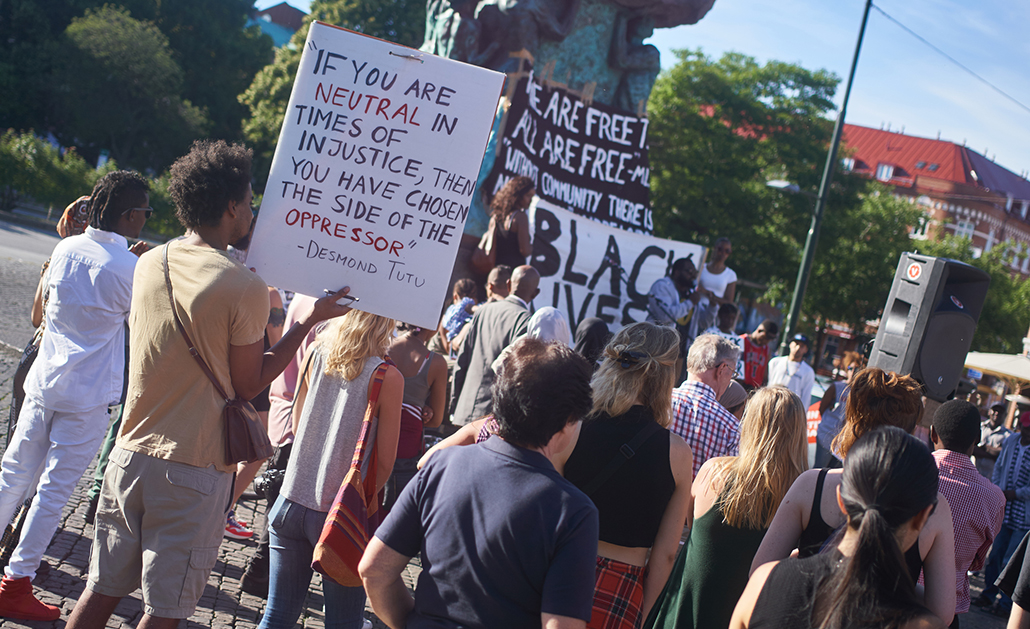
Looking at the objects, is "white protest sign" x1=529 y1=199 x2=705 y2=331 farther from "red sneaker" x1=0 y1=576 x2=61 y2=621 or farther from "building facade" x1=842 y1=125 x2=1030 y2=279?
"building facade" x1=842 y1=125 x2=1030 y2=279

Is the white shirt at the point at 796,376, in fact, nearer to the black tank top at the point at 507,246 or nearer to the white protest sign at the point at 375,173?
the black tank top at the point at 507,246

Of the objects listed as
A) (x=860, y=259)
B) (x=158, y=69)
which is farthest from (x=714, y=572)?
(x=158, y=69)

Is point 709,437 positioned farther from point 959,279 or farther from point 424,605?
point 959,279

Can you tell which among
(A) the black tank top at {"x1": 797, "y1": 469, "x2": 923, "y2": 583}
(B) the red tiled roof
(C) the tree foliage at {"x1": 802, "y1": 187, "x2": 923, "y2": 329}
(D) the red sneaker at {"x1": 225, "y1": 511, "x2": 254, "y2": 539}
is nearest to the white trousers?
(D) the red sneaker at {"x1": 225, "y1": 511, "x2": 254, "y2": 539}

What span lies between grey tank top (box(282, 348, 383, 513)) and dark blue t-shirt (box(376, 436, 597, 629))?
989 millimetres

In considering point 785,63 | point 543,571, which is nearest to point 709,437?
point 543,571

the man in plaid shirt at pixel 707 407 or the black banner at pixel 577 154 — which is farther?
the black banner at pixel 577 154

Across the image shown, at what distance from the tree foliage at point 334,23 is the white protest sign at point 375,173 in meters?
28.8

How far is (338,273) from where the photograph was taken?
2807mm

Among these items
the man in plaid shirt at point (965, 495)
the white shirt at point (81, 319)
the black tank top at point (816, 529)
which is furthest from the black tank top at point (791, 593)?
the white shirt at point (81, 319)

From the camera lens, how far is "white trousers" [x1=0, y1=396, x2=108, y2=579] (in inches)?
122

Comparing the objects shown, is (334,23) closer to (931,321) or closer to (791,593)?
(931,321)

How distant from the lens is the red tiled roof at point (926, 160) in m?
67.5

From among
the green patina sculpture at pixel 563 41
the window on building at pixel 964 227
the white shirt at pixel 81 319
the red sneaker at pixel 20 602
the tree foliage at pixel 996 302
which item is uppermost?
the window on building at pixel 964 227
